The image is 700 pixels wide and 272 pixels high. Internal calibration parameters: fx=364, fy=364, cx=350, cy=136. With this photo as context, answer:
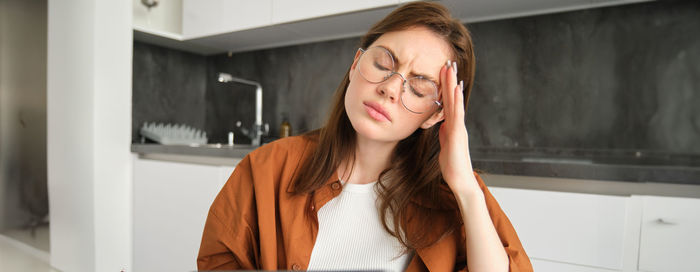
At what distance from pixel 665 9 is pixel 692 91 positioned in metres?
0.33

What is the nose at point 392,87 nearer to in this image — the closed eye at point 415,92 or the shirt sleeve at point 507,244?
the closed eye at point 415,92

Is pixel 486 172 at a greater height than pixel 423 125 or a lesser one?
lesser

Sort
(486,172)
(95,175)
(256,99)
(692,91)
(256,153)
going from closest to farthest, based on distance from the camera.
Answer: (256,153), (486,172), (692,91), (95,175), (256,99)

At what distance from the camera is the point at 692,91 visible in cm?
135

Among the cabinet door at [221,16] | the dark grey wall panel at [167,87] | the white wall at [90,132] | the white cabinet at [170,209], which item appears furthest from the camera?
the dark grey wall panel at [167,87]

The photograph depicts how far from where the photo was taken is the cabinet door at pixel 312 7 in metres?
1.61

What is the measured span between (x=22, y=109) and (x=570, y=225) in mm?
2599

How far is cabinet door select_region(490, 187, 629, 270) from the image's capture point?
3.32ft

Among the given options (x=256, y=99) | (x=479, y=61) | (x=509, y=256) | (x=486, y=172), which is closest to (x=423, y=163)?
(x=509, y=256)

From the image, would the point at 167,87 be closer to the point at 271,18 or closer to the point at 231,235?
the point at 271,18

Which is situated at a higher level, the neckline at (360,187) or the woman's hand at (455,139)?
the woman's hand at (455,139)

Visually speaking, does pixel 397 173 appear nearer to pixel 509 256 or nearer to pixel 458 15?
pixel 509 256

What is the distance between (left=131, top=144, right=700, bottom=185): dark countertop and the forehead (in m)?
0.62

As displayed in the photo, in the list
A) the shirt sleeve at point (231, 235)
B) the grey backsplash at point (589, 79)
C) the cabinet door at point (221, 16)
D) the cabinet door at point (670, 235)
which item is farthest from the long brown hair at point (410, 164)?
the cabinet door at point (221, 16)
